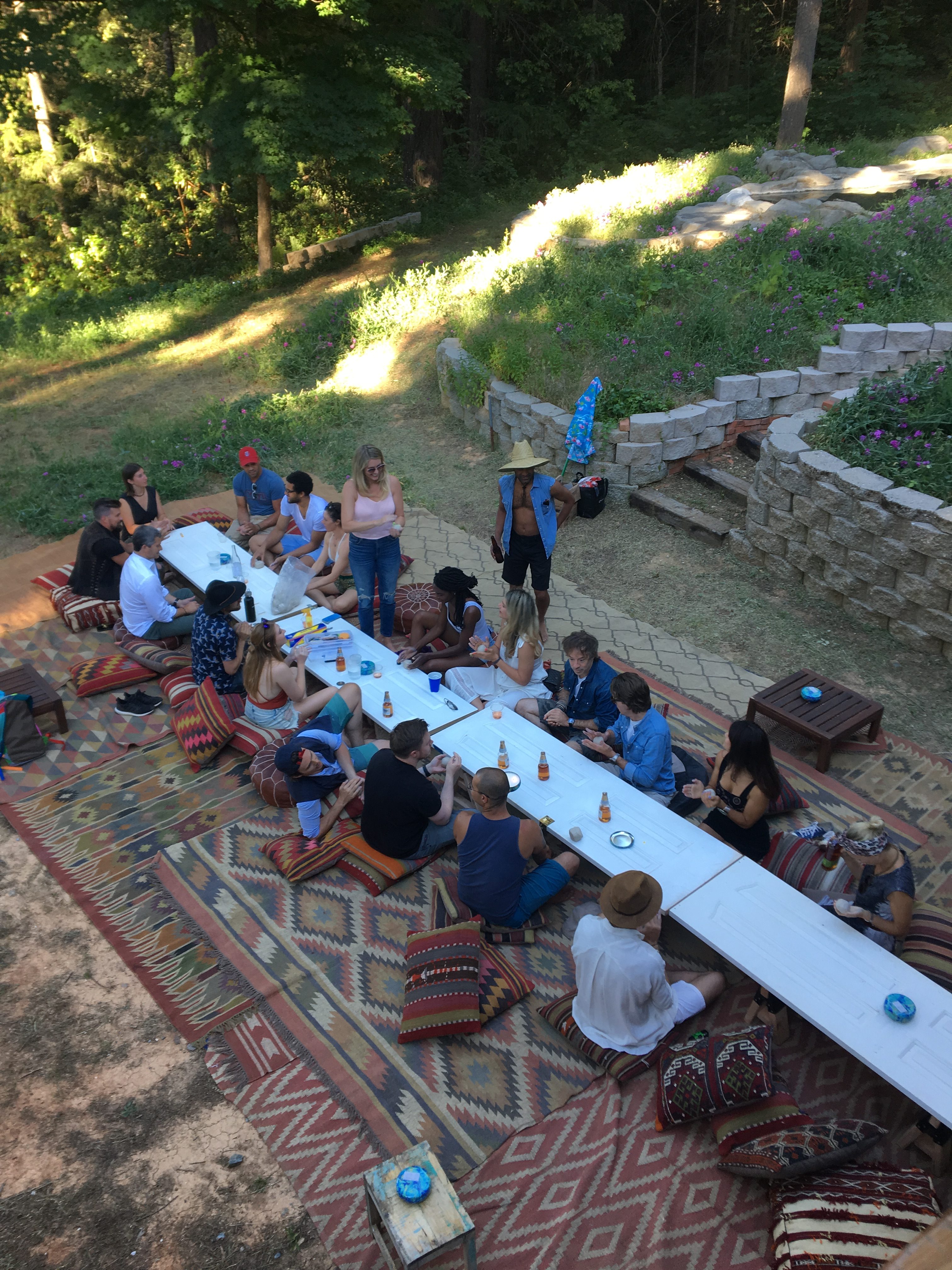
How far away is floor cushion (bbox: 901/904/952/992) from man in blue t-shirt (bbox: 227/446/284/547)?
6.26m

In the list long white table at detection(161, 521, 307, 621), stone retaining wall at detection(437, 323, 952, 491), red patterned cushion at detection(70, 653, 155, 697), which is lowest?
red patterned cushion at detection(70, 653, 155, 697)

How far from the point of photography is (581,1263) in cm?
338

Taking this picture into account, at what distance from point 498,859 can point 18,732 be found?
150 inches

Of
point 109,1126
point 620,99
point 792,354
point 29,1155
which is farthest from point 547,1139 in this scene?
point 620,99

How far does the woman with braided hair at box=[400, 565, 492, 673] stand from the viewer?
6.39 metres

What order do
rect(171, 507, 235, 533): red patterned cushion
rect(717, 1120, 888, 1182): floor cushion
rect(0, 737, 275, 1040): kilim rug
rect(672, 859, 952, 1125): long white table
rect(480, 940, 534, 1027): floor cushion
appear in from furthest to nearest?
rect(171, 507, 235, 533): red patterned cushion < rect(0, 737, 275, 1040): kilim rug < rect(480, 940, 534, 1027): floor cushion < rect(672, 859, 952, 1125): long white table < rect(717, 1120, 888, 1182): floor cushion

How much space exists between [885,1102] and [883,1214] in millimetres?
886

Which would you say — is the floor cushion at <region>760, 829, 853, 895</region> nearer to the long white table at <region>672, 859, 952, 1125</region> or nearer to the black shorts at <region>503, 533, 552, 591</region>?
the long white table at <region>672, 859, 952, 1125</region>

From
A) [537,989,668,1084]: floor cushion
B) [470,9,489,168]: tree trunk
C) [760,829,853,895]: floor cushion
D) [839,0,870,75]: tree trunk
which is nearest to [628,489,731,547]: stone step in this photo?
[760,829,853,895]: floor cushion

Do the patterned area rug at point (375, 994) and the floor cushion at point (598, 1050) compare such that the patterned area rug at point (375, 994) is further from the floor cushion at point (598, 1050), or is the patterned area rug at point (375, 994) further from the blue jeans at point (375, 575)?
the blue jeans at point (375, 575)

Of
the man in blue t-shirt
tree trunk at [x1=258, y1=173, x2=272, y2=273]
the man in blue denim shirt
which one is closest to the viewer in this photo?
the man in blue denim shirt

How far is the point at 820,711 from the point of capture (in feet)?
19.0

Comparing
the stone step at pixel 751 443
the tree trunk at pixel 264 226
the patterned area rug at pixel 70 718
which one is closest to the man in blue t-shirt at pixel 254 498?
the patterned area rug at pixel 70 718

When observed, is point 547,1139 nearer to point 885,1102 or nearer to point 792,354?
point 885,1102
